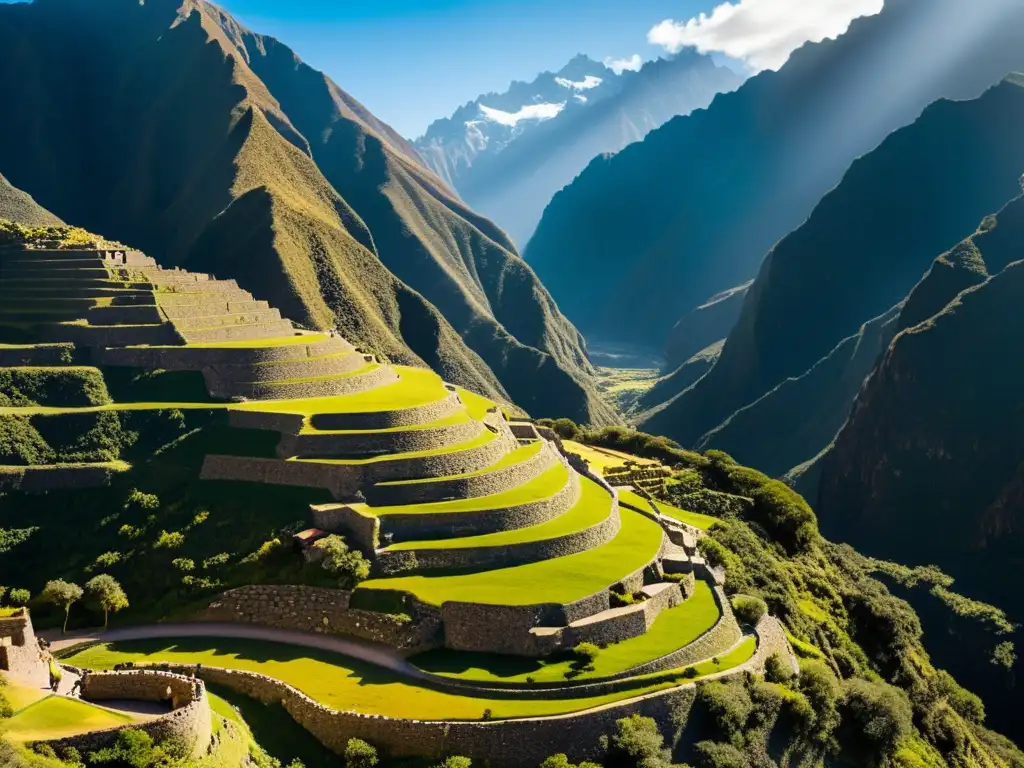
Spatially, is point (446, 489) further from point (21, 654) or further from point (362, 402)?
point (21, 654)

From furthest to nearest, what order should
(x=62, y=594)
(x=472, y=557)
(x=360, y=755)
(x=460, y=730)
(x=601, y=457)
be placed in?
(x=601, y=457), (x=472, y=557), (x=62, y=594), (x=460, y=730), (x=360, y=755)

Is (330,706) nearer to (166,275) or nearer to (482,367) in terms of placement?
(166,275)

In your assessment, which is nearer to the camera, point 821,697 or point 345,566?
point 345,566

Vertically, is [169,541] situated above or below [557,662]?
above

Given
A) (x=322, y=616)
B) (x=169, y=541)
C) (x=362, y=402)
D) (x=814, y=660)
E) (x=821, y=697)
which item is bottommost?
(x=814, y=660)

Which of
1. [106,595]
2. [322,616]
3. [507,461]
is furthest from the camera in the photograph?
[507,461]

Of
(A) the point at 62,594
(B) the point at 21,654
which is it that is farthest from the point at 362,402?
(B) the point at 21,654
